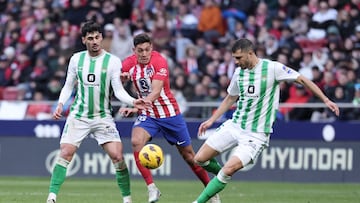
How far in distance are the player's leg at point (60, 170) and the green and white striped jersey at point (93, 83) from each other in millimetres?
460

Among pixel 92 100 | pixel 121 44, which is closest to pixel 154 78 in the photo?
pixel 92 100

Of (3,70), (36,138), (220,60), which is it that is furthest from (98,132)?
(3,70)

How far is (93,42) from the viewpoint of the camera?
13398 mm

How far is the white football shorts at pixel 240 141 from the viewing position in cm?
1279

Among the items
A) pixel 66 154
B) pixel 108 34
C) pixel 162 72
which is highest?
pixel 108 34

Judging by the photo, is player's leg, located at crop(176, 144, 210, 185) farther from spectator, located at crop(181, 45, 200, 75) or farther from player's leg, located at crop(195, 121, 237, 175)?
spectator, located at crop(181, 45, 200, 75)

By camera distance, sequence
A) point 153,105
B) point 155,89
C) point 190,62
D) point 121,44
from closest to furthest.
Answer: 1. point 155,89
2. point 153,105
3. point 190,62
4. point 121,44

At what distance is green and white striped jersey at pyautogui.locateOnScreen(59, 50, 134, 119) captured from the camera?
13.4m

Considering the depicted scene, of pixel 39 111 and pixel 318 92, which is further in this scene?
pixel 39 111

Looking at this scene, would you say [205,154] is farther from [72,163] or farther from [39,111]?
[39,111]

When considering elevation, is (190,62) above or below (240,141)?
above

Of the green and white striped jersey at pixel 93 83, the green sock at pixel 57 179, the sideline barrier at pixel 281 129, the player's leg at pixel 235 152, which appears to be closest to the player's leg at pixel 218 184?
the player's leg at pixel 235 152

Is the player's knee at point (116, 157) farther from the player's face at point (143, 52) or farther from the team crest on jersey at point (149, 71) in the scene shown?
the player's face at point (143, 52)

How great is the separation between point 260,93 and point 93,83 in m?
2.22
